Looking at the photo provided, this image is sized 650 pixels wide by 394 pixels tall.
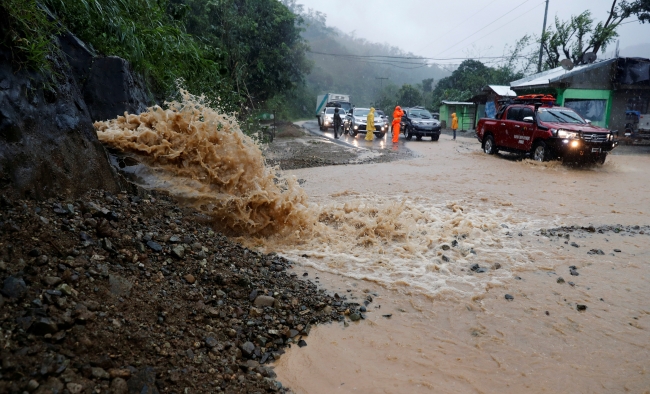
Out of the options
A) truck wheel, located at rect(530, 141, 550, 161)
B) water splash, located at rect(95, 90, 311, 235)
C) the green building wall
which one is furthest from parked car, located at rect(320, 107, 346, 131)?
water splash, located at rect(95, 90, 311, 235)

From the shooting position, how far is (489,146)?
54.2 ft

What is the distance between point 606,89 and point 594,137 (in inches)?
506

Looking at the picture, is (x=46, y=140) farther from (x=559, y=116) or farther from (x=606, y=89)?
(x=606, y=89)

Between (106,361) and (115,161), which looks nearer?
(106,361)

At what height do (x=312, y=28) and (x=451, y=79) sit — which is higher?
(x=312, y=28)

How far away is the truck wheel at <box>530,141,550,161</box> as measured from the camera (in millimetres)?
12944

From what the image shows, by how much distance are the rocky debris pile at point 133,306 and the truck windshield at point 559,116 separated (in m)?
11.5

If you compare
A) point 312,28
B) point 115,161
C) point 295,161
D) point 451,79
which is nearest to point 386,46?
point 312,28

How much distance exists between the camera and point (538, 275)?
16.9 ft

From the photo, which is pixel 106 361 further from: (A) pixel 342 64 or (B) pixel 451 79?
(A) pixel 342 64

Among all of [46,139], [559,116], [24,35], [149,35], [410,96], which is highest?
[410,96]

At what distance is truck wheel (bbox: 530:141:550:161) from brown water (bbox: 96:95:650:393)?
2.91 meters

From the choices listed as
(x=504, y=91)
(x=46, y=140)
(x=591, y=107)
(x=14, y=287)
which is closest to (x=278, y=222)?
(x=46, y=140)

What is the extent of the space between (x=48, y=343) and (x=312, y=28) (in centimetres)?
10851
